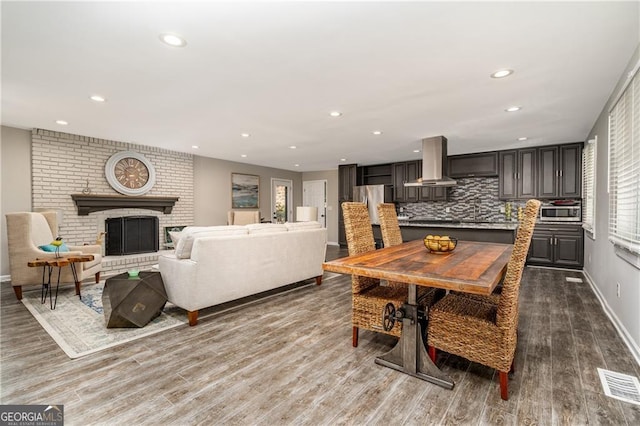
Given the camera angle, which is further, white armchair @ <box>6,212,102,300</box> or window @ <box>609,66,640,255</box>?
white armchair @ <box>6,212,102,300</box>

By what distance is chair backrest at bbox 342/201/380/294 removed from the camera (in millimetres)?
2493

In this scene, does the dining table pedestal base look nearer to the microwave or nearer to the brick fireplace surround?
the microwave

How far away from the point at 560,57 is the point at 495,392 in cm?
251

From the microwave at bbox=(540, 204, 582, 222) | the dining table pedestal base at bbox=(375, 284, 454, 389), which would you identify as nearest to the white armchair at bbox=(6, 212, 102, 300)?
the dining table pedestal base at bbox=(375, 284, 454, 389)

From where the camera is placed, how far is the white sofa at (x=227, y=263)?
2.87 m

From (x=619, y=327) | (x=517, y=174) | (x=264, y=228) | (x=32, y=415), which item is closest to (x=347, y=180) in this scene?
(x=517, y=174)

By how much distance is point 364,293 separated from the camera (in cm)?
246

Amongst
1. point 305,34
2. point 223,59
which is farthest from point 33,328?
point 305,34

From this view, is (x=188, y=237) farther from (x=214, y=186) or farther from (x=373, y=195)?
(x=373, y=195)

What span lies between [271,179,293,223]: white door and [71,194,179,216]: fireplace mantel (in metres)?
3.05

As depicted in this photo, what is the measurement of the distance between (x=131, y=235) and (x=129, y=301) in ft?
10.9

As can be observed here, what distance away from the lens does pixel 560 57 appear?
7.56 feet

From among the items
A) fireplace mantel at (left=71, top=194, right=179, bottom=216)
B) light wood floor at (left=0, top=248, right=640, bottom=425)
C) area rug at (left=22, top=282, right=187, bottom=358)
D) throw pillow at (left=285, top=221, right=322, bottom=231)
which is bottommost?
light wood floor at (left=0, top=248, right=640, bottom=425)

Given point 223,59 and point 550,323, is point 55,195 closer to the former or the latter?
point 223,59
